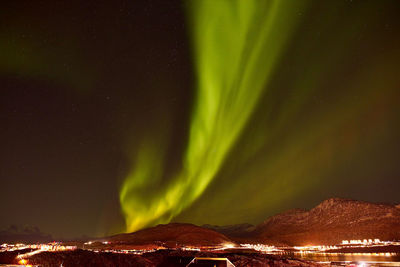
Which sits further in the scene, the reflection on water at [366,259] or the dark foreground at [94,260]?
the reflection on water at [366,259]

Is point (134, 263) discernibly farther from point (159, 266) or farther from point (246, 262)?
point (246, 262)

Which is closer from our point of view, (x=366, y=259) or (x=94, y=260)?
(x=94, y=260)

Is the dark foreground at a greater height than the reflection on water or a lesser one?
greater

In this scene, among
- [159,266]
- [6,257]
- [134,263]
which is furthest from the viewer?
[6,257]

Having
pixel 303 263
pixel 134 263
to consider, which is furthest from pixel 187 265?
pixel 303 263

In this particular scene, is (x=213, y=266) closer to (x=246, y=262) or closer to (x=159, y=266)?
(x=159, y=266)

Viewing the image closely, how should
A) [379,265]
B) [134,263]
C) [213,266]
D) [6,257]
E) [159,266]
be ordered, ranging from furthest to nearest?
1. [379,265]
2. [6,257]
3. [134,263]
4. [159,266]
5. [213,266]

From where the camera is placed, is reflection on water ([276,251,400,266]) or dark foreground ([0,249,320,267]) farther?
reflection on water ([276,251,400,266])

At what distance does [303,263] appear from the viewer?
308 ft

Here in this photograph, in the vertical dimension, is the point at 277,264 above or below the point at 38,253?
below

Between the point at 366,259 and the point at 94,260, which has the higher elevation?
the point at 94,260

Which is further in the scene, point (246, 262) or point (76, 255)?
point (246, 262)

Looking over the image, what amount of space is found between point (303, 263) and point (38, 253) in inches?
2790

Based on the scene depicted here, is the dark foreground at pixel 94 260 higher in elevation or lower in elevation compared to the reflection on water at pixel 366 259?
higher
